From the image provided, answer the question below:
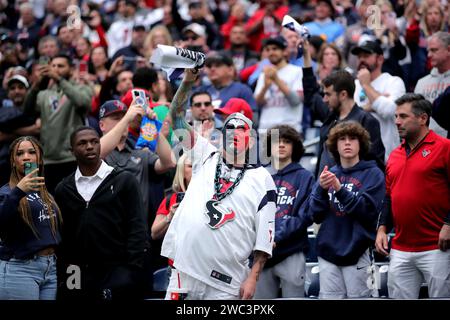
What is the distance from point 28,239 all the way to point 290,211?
2389 mm

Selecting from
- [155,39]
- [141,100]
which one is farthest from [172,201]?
[155,39]

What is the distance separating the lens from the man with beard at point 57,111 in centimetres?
1146

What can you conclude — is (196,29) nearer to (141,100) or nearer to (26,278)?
(141,100)

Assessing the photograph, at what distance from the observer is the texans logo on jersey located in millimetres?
7051

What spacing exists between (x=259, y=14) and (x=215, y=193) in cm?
906

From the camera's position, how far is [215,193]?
7176 millimetres

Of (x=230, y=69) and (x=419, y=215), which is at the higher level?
(x=230, y=69)

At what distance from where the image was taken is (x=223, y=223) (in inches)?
278

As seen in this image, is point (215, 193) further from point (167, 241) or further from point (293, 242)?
point (293, 242)

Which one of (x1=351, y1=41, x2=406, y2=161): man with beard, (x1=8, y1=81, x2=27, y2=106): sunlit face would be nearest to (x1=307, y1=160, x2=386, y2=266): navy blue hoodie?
(x1=351, y1=41, x2=406, y2=161): man with beard

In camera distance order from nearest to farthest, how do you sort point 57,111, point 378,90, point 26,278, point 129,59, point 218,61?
point 26,278 < point 378,90 < point 57,111 < point 218,61 < point 129,59

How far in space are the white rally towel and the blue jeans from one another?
201 cm
